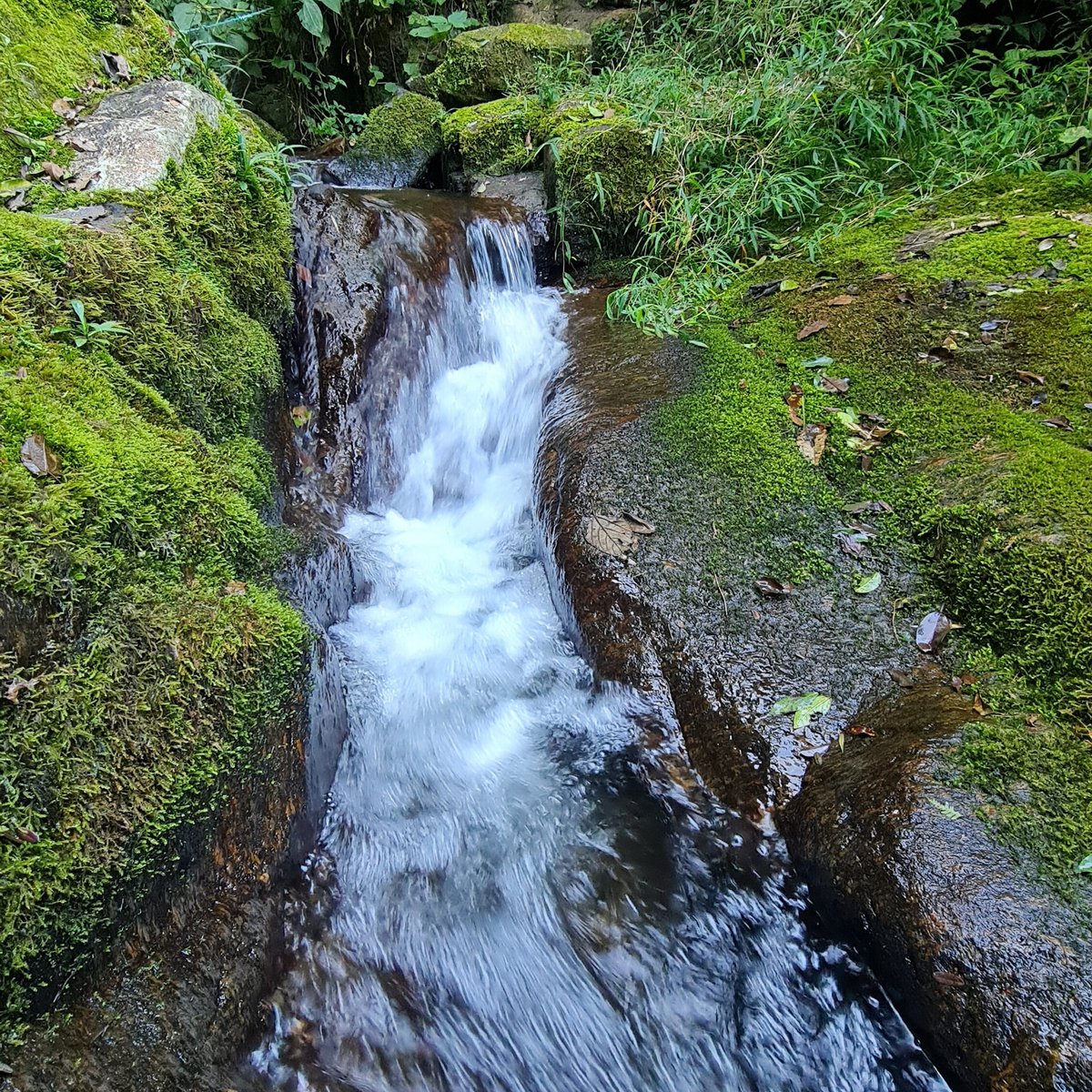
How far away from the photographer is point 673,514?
133 inches

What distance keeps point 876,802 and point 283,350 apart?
164 inches

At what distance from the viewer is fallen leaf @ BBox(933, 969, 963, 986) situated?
1.90m

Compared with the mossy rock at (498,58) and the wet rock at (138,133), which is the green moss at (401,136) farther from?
the wet rock at (138,133)

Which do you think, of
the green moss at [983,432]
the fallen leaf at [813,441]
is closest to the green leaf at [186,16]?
the green moss at [983,432]

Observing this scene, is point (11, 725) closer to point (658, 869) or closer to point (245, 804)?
point (245, 804)

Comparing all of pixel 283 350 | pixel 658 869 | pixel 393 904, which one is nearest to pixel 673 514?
pixel 658 869

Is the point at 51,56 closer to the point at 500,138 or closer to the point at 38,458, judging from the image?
the point at 38,458

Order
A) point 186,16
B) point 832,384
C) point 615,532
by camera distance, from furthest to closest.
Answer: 1. point 186,16
2. point 832,384
3. point 615,532

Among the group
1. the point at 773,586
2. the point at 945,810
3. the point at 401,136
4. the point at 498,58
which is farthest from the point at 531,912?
the point at 498,58

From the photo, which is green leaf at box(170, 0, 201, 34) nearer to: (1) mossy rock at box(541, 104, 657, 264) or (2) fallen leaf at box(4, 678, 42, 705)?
(1) mossy rock at box(541, 104, 657, 264)

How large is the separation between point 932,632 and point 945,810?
2.81 feet

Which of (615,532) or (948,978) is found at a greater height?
(615,532)

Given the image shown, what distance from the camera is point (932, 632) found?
9.12 ft

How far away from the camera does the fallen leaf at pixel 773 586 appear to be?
9.95ft
